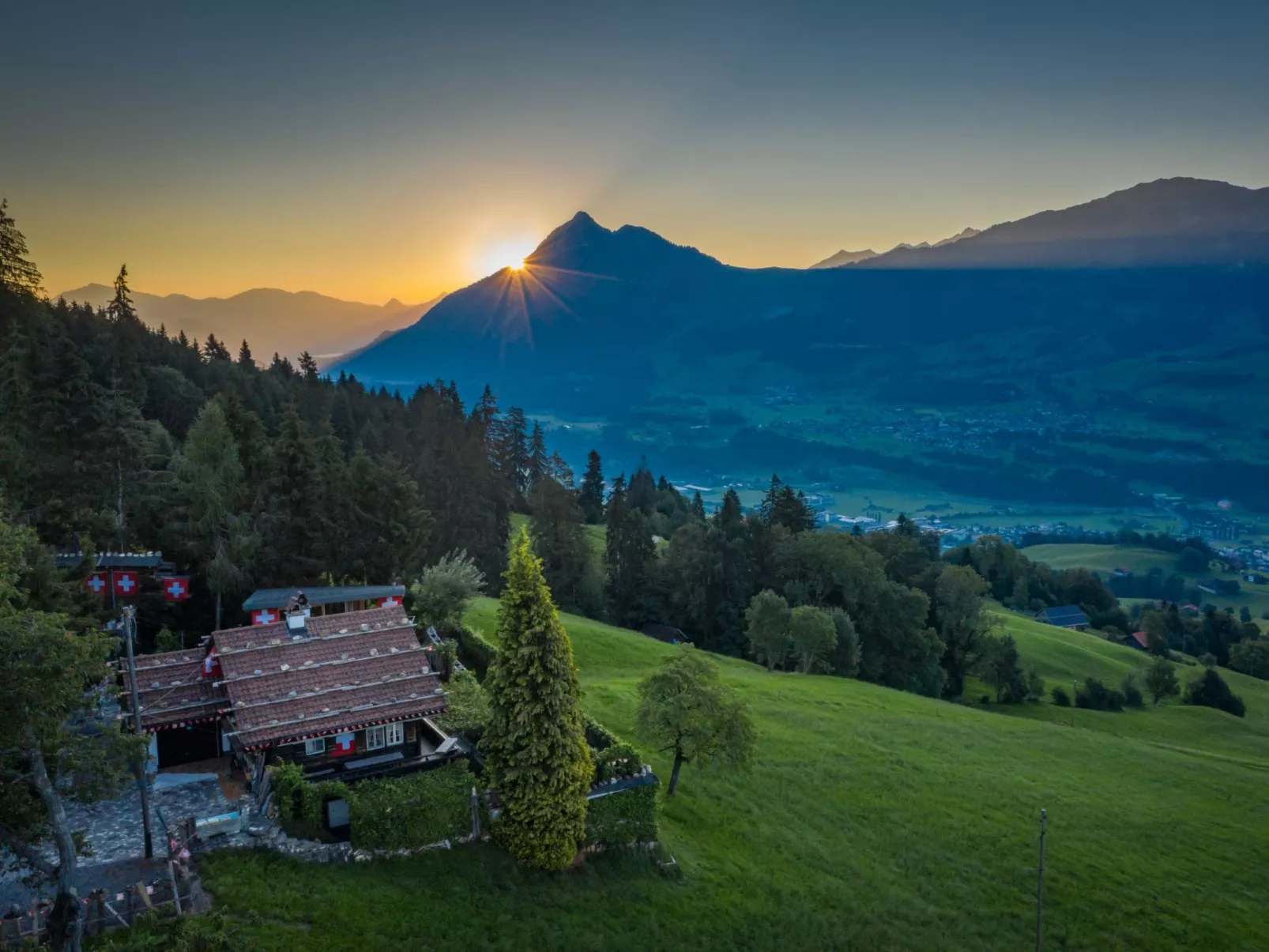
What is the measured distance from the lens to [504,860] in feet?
87.7

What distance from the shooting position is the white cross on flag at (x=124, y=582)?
Answer: 41.4 meters

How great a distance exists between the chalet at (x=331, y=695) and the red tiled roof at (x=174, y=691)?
2.57 ft

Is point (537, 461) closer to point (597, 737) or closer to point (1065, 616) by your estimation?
point (597, 737)

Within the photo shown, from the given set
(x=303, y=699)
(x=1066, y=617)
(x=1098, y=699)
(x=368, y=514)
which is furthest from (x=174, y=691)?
(x=1066, y=617)

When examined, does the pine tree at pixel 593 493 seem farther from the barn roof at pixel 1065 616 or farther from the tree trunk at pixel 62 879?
the tree trunk at pixel 62 879

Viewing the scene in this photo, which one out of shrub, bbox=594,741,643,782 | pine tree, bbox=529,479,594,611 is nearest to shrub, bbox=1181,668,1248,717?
pine tree, bbox=529,479,594,611

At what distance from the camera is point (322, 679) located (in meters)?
31.7

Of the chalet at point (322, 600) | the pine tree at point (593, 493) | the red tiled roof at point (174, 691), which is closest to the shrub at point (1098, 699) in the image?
the pine tree at point (593, 493)

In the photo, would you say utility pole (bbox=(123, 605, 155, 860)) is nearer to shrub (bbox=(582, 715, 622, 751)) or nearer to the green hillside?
the green hillside

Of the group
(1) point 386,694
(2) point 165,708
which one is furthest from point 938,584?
(2) point 165,708

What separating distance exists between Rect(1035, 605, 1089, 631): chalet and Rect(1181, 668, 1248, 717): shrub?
4491 centimetres

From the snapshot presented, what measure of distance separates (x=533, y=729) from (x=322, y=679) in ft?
36.7

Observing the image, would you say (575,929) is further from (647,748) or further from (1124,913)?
(1124,913)

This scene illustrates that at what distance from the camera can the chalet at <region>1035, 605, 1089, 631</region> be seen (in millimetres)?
135000
